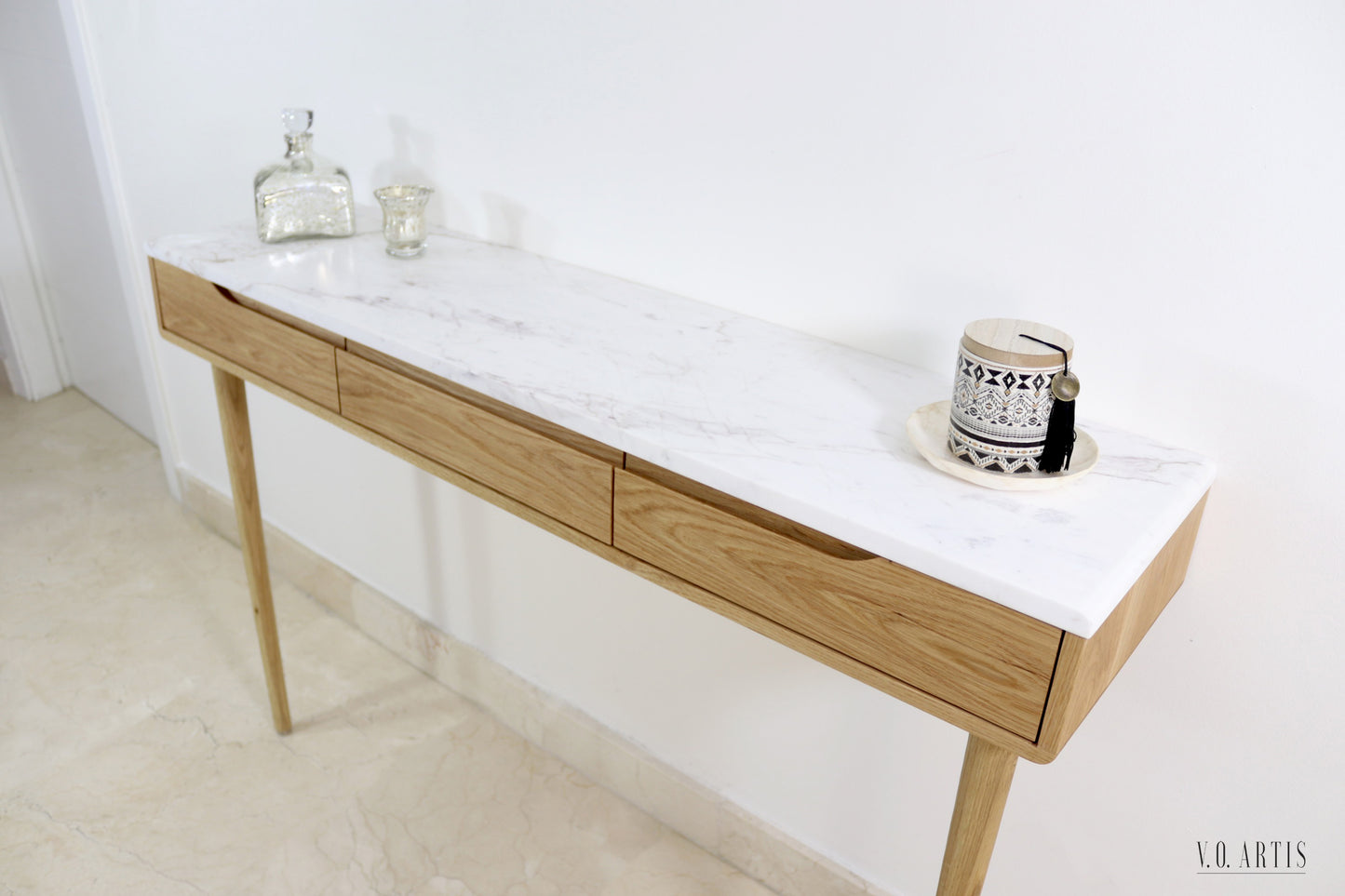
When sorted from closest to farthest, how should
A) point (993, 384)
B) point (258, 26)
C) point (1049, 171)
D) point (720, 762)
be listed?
point (993, 384) → point (1049, 171) → point (720, 762) → point (258, 26)

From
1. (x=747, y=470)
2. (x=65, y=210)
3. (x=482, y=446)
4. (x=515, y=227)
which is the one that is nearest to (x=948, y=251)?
(x=747, y=470)

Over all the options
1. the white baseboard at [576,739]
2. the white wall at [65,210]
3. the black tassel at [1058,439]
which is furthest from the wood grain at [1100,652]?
the white wall at [65,210]

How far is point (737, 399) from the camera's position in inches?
37.5

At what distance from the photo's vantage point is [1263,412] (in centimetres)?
88

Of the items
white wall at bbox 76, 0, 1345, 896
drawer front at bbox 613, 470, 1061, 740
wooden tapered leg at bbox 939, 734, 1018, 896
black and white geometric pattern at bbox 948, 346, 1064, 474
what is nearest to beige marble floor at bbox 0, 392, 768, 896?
white wall at bbox 76, 0, 1345, 896

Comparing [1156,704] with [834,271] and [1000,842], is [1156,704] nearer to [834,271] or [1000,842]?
[1000,842]

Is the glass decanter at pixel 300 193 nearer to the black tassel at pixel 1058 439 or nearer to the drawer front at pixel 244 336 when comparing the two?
the drawer front at pixel 244 336

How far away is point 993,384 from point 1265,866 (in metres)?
0.64

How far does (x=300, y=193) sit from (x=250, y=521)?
1.87 feet

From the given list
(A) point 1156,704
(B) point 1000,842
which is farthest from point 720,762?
(A) point 1156,704

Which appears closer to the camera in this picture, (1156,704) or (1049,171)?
(1049,171)

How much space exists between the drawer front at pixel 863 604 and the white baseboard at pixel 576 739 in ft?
2.42

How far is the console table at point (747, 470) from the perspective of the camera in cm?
72

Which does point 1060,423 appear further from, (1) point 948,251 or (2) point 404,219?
(2) point 404,219
